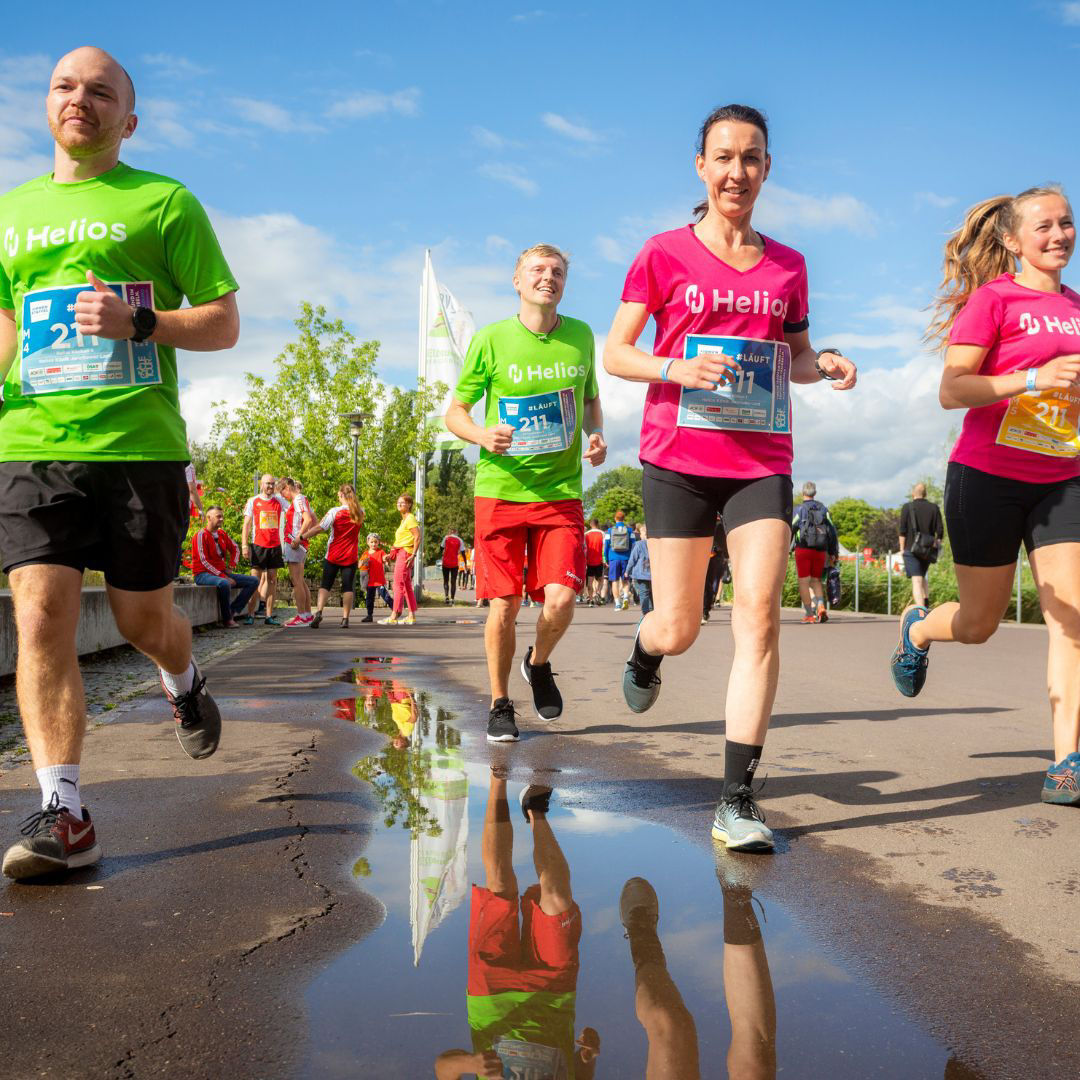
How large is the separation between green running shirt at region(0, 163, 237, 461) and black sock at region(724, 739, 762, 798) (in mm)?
1963

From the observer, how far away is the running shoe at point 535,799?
417 centimetres

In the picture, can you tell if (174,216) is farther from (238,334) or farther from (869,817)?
(869,817)

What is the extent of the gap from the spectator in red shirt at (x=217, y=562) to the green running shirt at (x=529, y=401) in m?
10.4

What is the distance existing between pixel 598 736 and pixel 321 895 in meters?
3.06

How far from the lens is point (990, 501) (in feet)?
15.4

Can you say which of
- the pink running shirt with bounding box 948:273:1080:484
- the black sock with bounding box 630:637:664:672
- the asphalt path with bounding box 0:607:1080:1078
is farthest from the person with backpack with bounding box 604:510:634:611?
the pink running shirt with bounding box 948:273:1080:484

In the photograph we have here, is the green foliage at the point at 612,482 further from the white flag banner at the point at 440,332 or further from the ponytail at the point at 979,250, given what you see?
the ponytail at the point at 979,250

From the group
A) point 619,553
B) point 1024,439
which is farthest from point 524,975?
point 619,553

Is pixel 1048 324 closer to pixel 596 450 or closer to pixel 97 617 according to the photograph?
pixel 596 450

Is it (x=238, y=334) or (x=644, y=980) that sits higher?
(x=238, y=334)

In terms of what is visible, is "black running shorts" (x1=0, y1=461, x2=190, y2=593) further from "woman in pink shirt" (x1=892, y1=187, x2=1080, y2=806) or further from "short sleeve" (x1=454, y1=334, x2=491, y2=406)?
"woman in pink shirt" (x1=892, y1=187, x2=1080, y2=806)

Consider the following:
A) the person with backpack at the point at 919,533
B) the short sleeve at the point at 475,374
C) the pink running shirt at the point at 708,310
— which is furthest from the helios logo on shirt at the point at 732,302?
the person with backpack at the point at 919,533

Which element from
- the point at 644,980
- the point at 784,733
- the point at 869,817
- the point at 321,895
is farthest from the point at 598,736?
the point at 644,980

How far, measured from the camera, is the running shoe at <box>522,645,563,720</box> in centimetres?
620
